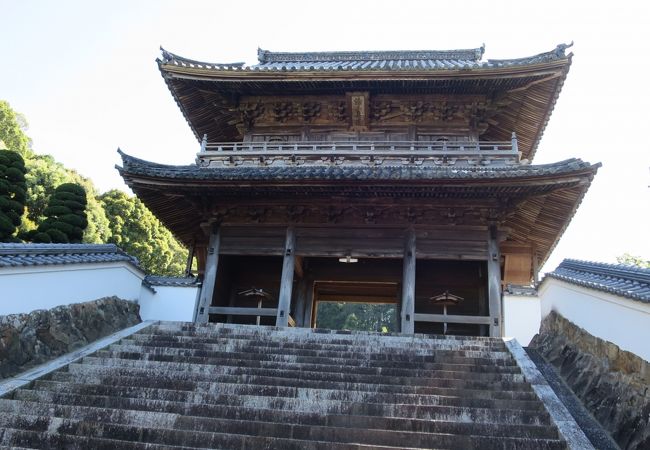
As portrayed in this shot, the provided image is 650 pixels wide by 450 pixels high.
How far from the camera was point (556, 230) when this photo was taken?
42.6 feet

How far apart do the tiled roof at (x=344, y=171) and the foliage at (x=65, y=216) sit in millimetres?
2915

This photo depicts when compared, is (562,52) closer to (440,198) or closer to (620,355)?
(440,198)

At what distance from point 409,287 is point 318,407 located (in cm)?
578

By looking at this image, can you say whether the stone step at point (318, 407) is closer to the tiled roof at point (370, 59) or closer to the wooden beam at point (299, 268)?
the wooden beam at point (299, 268)

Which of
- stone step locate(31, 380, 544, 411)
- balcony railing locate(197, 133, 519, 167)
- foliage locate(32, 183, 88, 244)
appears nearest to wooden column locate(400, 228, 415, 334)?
balcony railing locate(197, 133, 519, 167)

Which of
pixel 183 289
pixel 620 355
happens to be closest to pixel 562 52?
pixel 620 355

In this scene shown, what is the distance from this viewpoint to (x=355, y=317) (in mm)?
47000

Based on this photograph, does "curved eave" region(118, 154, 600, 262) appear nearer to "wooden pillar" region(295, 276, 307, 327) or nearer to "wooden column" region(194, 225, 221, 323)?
"wooden column" region(194, 225, 221, 323)

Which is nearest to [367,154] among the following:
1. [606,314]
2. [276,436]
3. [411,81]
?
[411,81]

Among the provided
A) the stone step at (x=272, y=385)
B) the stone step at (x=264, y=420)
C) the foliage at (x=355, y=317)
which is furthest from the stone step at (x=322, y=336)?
the foliage at (x=355, y=317)

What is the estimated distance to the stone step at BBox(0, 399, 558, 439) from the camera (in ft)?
Answer: 18.8

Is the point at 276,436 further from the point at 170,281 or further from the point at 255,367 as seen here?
the point at 170,281

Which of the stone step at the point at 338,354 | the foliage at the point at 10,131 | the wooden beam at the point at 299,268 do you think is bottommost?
the stone step at the point at 338,354

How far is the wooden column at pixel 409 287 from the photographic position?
1122 cm
